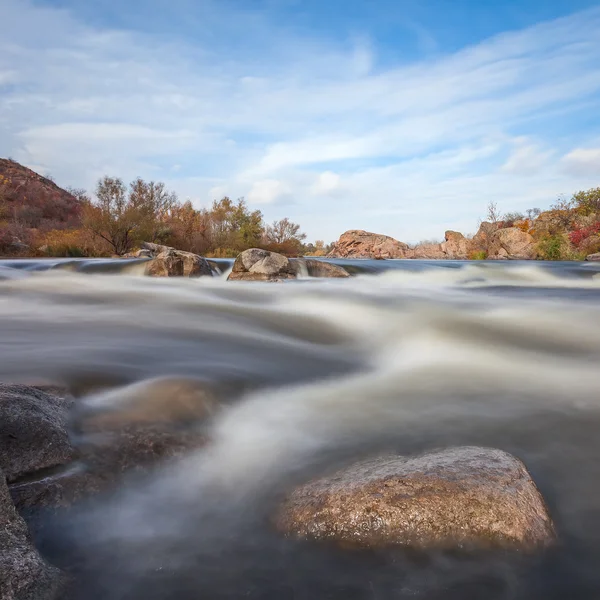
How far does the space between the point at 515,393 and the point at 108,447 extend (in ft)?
11.6

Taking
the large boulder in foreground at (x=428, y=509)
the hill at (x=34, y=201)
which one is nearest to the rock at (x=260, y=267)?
the large boulder in foreground at (x=428, y=509)

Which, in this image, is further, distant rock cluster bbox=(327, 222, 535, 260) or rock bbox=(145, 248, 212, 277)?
distant rock cluster bbox=(327, 222, 535, 260)

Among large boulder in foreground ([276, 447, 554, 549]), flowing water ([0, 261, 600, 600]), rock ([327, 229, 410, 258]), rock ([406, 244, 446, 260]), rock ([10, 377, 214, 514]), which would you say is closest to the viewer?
flowing water ([0, 261, 600, 600])

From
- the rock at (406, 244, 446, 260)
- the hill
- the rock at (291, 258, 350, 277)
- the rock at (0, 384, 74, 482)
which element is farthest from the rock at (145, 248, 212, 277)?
the rock at (406, 244, 446, 260)

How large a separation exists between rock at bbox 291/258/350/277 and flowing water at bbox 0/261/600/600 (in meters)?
7.45

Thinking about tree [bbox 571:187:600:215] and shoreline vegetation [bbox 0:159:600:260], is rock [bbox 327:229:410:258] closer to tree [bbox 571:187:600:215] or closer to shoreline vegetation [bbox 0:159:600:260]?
shoreline vegetation [bbox 0:159:600:260]

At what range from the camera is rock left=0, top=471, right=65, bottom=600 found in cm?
146

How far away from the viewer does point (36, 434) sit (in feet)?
8.28

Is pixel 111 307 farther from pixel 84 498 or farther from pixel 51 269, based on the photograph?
pixel 51 269

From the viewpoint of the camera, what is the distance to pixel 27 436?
2486mm

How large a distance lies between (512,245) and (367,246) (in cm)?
2755

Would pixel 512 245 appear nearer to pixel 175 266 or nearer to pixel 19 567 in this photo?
pixel 175 266

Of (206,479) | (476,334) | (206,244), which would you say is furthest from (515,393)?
(206,244)

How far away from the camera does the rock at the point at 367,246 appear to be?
65375mm
